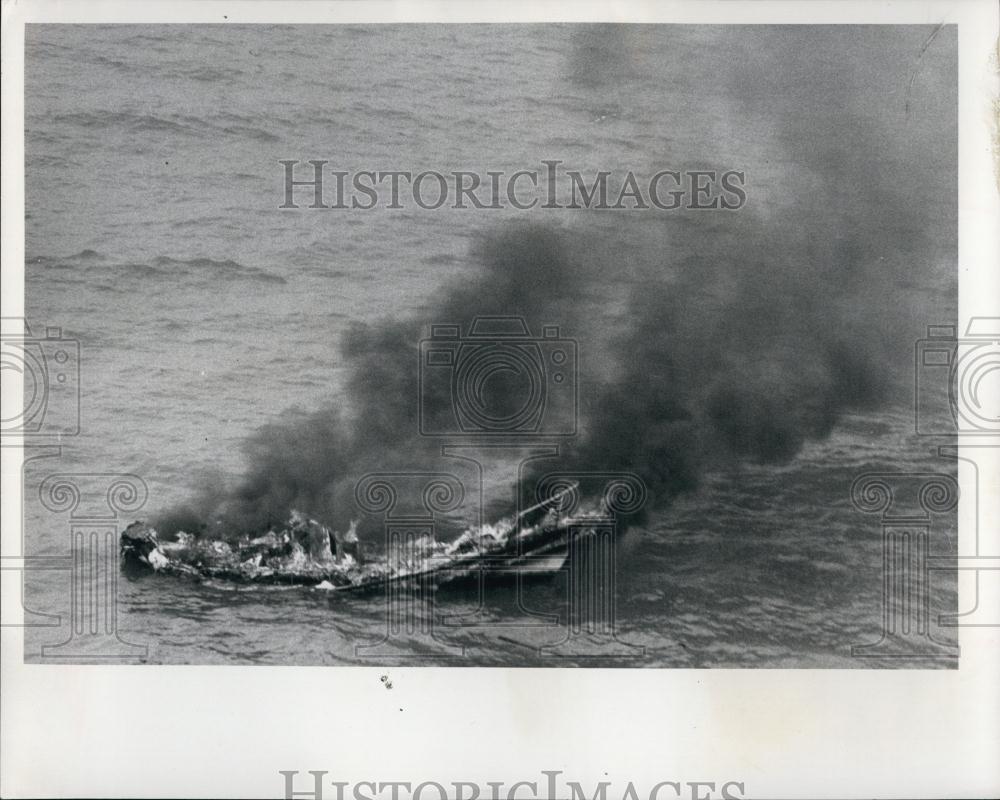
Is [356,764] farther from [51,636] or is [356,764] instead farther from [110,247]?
[110,247]

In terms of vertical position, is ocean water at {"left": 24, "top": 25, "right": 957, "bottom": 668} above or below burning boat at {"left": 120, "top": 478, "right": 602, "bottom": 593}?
above

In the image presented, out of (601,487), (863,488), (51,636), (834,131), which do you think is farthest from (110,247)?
(863,488)

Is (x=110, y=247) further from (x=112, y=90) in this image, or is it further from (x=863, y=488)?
(x=863, y=488)

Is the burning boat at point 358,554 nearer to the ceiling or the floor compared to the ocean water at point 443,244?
nearer to the floor

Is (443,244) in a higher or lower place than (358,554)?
higher

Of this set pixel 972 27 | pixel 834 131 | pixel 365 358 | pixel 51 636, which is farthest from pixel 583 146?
pixel 51 636

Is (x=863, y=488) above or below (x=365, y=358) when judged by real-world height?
below

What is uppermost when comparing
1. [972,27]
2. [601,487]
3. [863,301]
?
[972,27]
